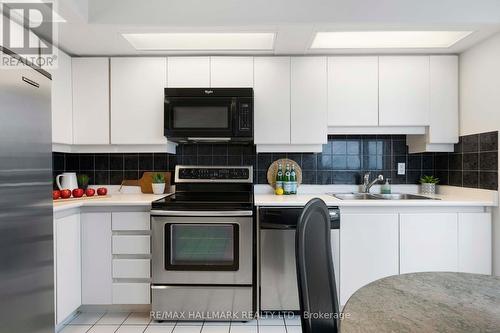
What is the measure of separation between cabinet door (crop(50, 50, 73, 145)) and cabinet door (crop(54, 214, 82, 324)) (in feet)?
2.17

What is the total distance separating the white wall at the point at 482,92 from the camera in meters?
2.11

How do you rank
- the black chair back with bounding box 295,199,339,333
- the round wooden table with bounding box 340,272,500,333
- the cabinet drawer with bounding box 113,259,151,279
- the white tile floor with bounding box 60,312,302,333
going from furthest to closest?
the cabinet drawer with bounding box 113,259,151,279 < the white tile floor with bounding box 60,312,302,333 < the black chair back with bounding box 295,199,339,333 < the round wooden table with bounding box 340,272,500,333

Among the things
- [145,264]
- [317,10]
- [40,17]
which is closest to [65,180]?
[145,264]

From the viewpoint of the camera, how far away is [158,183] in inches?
105

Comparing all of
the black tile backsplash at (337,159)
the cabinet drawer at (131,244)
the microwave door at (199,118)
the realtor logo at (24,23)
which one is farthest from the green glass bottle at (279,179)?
the realtor logo at (24,23)

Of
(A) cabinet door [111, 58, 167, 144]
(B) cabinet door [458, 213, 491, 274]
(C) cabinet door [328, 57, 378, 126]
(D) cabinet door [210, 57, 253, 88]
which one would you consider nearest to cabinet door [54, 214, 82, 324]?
(A) cabinet door [111, 58, 167, 144]

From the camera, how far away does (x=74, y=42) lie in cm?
227

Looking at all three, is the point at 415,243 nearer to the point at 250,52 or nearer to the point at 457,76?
the point at 457,76

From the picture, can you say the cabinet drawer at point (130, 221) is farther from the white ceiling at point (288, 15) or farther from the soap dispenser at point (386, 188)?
the soap dispenser at point (386, 188)

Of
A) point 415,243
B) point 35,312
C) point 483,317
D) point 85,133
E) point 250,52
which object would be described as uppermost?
point 250,52

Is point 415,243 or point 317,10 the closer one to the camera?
point 317,10

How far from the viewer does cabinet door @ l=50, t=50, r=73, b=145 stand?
2297 millimetres

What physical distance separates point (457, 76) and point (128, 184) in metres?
2.89

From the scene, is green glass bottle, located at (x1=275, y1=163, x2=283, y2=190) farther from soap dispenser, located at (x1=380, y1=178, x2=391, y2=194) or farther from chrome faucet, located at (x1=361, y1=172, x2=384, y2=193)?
soap dispenser, located at (x1=380, y1=178, x2=391, y2=194)
